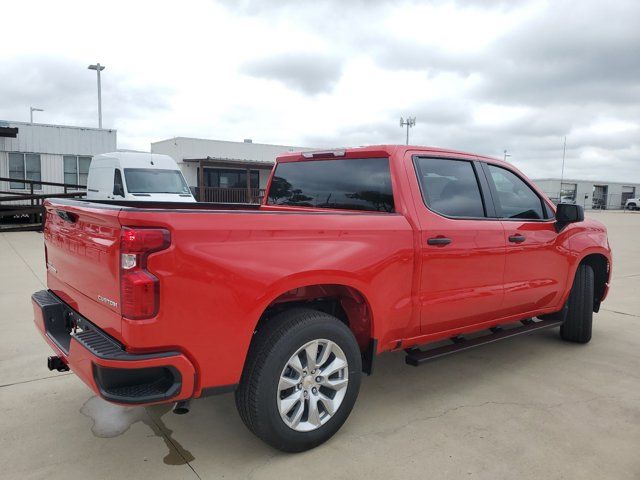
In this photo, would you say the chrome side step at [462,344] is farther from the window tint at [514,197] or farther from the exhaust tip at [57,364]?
the exhaust tip at [57,364]

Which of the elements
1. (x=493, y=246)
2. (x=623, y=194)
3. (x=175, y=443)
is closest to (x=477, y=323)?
(x=493, y=246)

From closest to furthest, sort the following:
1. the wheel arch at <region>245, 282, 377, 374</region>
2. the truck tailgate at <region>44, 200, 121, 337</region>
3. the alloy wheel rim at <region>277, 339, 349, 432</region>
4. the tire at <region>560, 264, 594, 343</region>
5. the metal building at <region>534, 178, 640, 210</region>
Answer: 1. the truck tailgate at <region>44, 200, 121, 337</region>
2. the alloy wheel rim at <region>277, 339, 349, 432</region>
3. the wheel arch at <region>245, 282, 377, 374</region>
4. the tire at <region>560, 264, 594, 343</region>
5. the metal building at <region>534, 178, 640, 210</region>

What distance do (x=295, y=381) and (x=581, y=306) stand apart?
3.46m

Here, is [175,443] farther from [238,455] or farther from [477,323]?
[477,323]

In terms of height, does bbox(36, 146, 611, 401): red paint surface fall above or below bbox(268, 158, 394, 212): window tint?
below

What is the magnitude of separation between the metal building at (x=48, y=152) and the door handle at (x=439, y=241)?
1984 centimetres

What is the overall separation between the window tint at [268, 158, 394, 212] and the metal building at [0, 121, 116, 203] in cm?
1837

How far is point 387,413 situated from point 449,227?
1389 millimetres

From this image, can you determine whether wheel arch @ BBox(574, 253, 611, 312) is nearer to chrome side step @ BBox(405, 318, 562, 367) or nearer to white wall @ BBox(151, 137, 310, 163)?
chrome side step @ BBox(405, 318, 562, 367)

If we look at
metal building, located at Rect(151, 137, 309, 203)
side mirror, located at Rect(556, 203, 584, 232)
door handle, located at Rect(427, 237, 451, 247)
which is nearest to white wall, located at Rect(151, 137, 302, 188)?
metal building, located at Rect(151, 137, 309, 203)

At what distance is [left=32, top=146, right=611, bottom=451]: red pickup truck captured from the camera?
2408 millimetres

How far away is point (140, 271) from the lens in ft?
7.73

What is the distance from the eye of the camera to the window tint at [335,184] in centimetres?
363

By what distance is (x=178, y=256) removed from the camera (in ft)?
7.85
